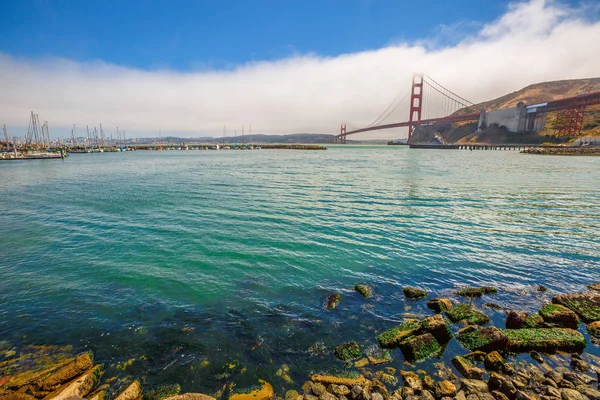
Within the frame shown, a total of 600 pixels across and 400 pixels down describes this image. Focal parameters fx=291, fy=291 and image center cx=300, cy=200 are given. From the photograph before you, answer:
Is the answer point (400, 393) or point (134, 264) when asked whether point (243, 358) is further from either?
point (134, 264)

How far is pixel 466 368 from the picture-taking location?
16.9ft

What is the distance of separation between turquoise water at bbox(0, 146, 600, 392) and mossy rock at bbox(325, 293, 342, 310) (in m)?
0.21

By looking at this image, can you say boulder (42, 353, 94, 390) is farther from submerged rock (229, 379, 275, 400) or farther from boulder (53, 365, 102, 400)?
submerged rock (229, 379, 275, 400)

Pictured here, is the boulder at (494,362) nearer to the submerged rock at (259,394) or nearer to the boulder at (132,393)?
the submerged rock at (259,394)

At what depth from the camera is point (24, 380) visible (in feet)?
16.9

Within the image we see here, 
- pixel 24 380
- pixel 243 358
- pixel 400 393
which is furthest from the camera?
pixel 243 358

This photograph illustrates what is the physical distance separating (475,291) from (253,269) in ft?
21.4

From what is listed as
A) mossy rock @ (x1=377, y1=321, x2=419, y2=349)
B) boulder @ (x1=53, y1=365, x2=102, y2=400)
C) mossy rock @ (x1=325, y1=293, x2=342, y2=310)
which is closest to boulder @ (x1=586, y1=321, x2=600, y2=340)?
mossy rock @ (x1=377, y1=321, x2=419, y2=349)

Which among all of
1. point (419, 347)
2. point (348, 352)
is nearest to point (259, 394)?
point (348, 352)

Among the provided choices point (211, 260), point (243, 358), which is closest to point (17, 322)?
point (211, 260)

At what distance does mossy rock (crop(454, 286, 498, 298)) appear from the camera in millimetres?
7832

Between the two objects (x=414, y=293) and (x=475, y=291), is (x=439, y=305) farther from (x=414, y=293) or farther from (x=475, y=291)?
(x=475, y=291)

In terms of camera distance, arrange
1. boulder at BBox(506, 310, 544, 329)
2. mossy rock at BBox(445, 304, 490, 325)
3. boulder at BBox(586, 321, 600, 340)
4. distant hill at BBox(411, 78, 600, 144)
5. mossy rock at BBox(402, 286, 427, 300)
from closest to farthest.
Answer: boulder at BBox(586, 321, 600, 340)
boulder at BBox(506, 310, 544, 329)
mossy rock at BBox(445, 304, 490, 325)
mossy rock at BBox(402, 286, 427, 300)
distant hill at BBox(411, 78, 600, 144)

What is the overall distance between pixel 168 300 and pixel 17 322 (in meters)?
3.31
